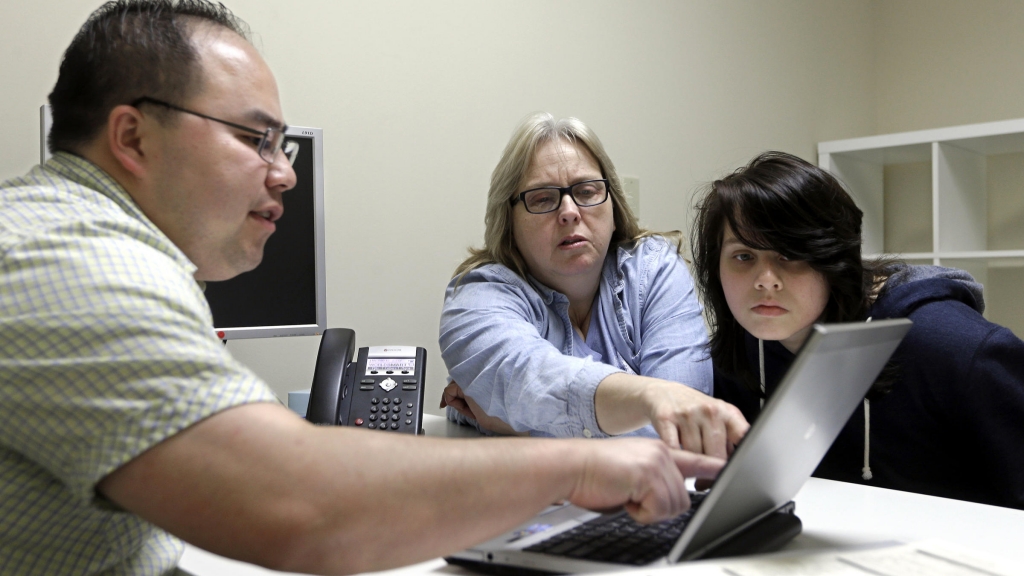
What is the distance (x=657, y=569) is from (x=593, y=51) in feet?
7.31

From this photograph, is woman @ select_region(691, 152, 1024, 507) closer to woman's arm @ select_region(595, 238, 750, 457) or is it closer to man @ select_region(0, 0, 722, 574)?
woman's arm @ select_region(595, 238, 750, 457)

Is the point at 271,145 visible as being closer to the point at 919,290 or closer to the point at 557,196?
the point at 557,196

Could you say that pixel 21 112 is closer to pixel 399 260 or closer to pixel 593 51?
pixel 399 260

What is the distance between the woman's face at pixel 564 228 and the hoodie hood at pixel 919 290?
557 mm

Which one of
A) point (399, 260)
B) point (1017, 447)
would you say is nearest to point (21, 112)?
point (399, 260)

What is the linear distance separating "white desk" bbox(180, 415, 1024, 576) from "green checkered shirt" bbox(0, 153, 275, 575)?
0.56ft

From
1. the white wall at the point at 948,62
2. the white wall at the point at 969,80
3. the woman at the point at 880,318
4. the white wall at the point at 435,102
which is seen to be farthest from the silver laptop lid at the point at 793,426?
the white wall at the point at 948,62

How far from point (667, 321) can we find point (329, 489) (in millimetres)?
1159

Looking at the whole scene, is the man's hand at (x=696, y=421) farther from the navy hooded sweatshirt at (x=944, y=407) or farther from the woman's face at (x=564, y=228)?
the woman's face at (x=564, y=228)

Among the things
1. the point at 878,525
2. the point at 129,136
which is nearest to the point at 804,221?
the point at 878,525

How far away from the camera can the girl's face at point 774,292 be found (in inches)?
54.1

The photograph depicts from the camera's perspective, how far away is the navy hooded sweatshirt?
1.20m

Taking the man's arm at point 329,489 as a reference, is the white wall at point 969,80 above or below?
above

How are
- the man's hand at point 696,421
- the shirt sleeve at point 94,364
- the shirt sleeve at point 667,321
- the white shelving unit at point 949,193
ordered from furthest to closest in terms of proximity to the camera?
the white shelving unit at point 949,193, the shirt sleeve at point 667,321, the man's hand at point 696,421, the shirt sleeve at point 94,364
